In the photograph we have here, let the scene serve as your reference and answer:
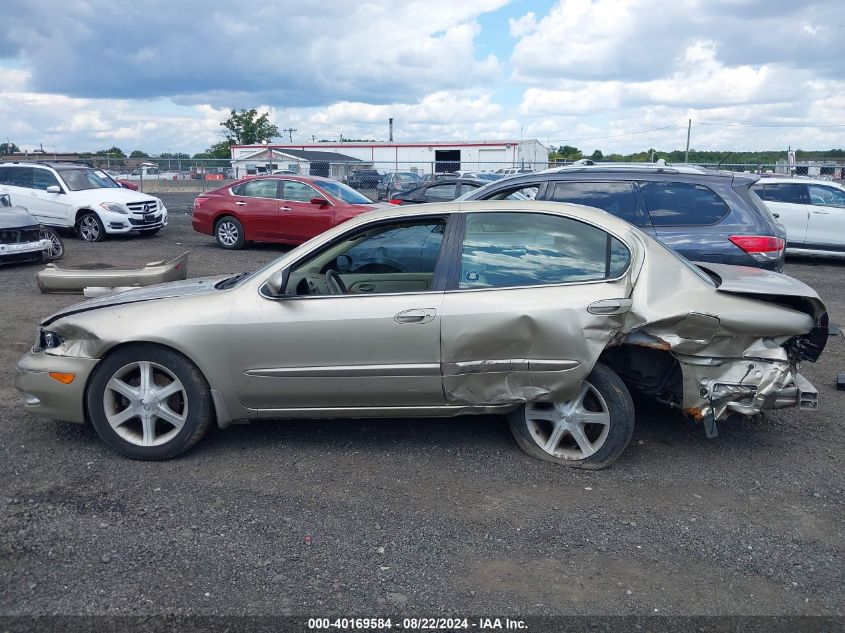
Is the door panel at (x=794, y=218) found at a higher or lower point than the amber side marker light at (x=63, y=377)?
higher

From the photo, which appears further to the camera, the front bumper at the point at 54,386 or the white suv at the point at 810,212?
the white suv at the point at 810,212

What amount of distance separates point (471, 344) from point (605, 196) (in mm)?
3749

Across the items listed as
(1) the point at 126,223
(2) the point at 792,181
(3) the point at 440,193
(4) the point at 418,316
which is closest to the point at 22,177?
(1) the point at 126,223

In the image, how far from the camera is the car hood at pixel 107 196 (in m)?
15.6

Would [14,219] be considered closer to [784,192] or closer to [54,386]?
[54,386]

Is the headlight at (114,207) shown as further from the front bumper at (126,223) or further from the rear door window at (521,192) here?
Result: the rear door window at (521,192)

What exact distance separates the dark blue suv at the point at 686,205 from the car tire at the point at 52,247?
28.4 feet

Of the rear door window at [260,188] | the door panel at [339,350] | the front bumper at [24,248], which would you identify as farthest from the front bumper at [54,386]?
the rear door window at [260,188]

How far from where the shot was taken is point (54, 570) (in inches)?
131

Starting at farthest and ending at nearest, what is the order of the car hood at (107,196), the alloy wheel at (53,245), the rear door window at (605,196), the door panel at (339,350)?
the car hood at (107,196) < the alloy wheel at (53,245) < the rear door window at (605,196) < the door panel at (339,350)

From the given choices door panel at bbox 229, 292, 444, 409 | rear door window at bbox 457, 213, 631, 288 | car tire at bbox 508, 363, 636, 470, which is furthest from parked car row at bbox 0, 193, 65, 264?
car tire at bbox 508, 363, 636, 470

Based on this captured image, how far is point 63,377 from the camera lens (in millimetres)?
4453

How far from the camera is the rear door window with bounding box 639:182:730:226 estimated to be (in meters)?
7.08

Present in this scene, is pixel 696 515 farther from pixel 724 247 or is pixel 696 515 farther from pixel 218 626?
pixel 724 247
